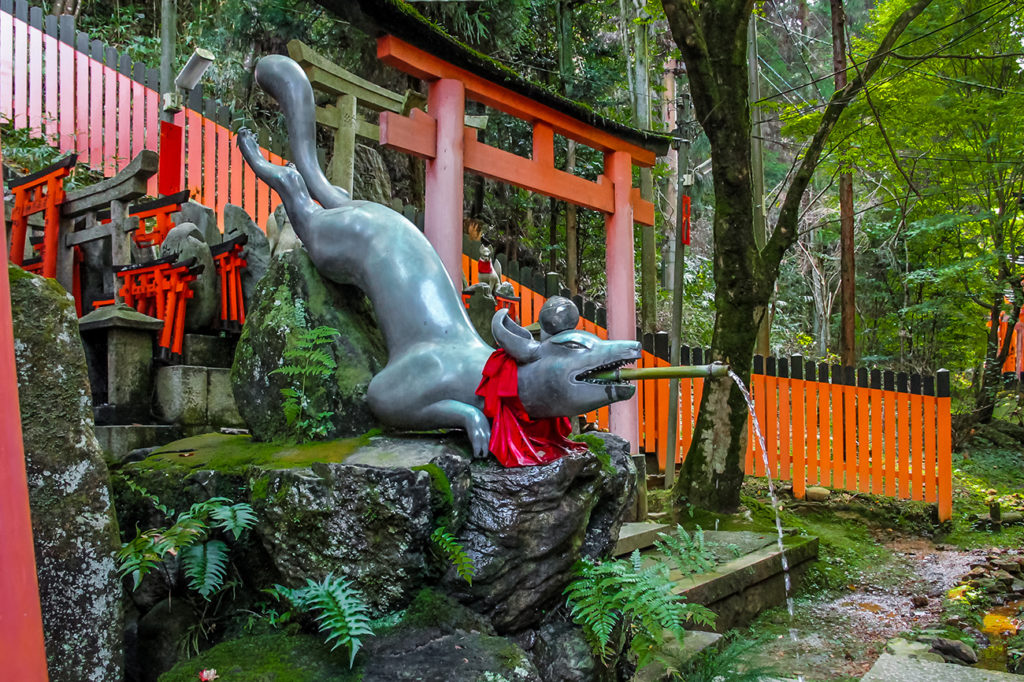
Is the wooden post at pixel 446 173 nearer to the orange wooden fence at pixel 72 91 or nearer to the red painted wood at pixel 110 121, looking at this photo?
the orange wooden fence at pixel 72 91

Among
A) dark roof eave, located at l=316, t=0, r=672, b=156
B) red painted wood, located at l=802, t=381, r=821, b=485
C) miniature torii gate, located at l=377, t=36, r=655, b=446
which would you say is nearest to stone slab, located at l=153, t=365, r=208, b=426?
miniature torii gate, located at l=377, t=36, r=655, b=446

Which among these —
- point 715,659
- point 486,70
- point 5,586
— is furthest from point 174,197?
point 5,586

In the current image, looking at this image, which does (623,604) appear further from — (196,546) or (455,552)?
(196,546)

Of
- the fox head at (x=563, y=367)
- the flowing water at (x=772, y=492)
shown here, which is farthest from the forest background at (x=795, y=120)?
the fox head at (x=563, y=367)

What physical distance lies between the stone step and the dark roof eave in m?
3.95

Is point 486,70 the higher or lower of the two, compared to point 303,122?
higher

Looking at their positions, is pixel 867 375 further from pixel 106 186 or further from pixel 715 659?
pixel 106 186

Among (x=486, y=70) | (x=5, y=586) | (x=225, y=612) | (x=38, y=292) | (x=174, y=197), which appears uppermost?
(x=486, y=70)

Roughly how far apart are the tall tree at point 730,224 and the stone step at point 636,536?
1.73m

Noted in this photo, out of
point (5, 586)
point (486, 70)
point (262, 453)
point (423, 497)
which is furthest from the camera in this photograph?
point (486, 70)

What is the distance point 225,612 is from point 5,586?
2.77m

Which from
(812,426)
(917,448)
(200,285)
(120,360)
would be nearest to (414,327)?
(120,360)

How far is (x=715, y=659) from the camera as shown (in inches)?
161

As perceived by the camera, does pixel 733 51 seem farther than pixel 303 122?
Yes
